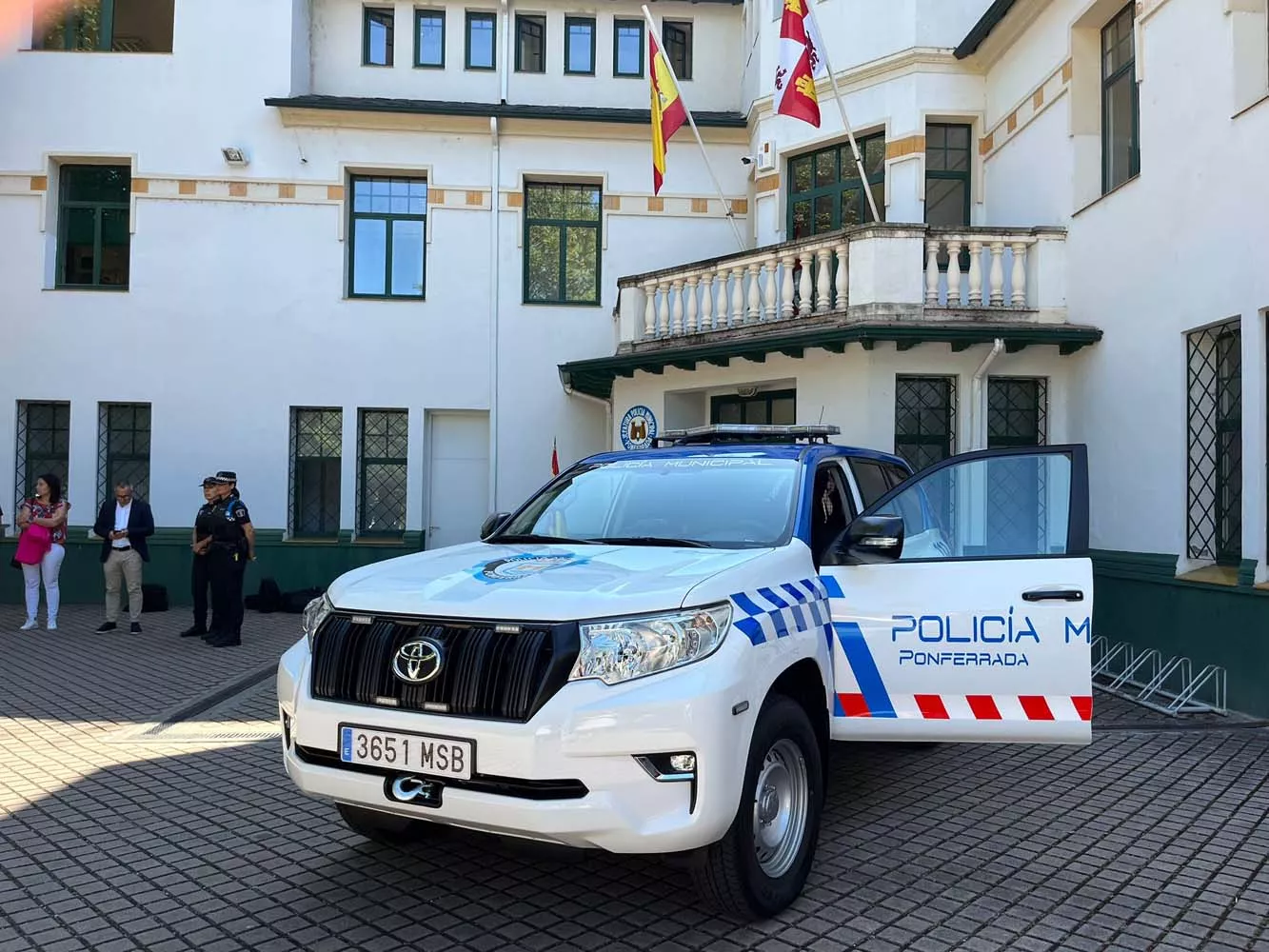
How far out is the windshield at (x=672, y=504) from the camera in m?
4.28

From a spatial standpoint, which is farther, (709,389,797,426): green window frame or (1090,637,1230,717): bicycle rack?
(709,389,797,426): green window frame

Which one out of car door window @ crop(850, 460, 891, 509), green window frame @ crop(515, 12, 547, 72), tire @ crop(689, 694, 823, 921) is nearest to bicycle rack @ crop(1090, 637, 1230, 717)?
car door window @ crop(850, 460, 891, 509)

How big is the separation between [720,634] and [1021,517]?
1864mm

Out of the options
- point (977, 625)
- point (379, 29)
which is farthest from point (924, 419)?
point (379, 29)

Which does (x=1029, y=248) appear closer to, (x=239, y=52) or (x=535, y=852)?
(x=535, y=852)

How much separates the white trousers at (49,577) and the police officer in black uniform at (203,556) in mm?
1644

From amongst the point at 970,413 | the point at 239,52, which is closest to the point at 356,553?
the point at 239,52

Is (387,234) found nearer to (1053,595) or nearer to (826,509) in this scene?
(826,509)

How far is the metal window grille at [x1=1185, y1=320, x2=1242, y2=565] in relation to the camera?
308 inches

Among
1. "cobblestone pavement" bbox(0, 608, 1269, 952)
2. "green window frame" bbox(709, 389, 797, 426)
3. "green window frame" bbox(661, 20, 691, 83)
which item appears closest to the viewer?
"cobblestone pavement" bbox(0, 608, 1269, 952)

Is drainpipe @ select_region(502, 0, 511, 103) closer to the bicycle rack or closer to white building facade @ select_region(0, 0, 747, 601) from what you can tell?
white building facade @ select_region(0, 0, 747, 601)

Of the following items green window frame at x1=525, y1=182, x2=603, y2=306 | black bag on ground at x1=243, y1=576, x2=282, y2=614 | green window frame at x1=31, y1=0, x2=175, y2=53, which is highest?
green window frame at x1=31, y1=0, x2=175, y2=53

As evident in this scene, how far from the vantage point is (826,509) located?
463cm

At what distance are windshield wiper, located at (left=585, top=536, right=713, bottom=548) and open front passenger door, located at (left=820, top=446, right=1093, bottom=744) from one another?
0.63 m
